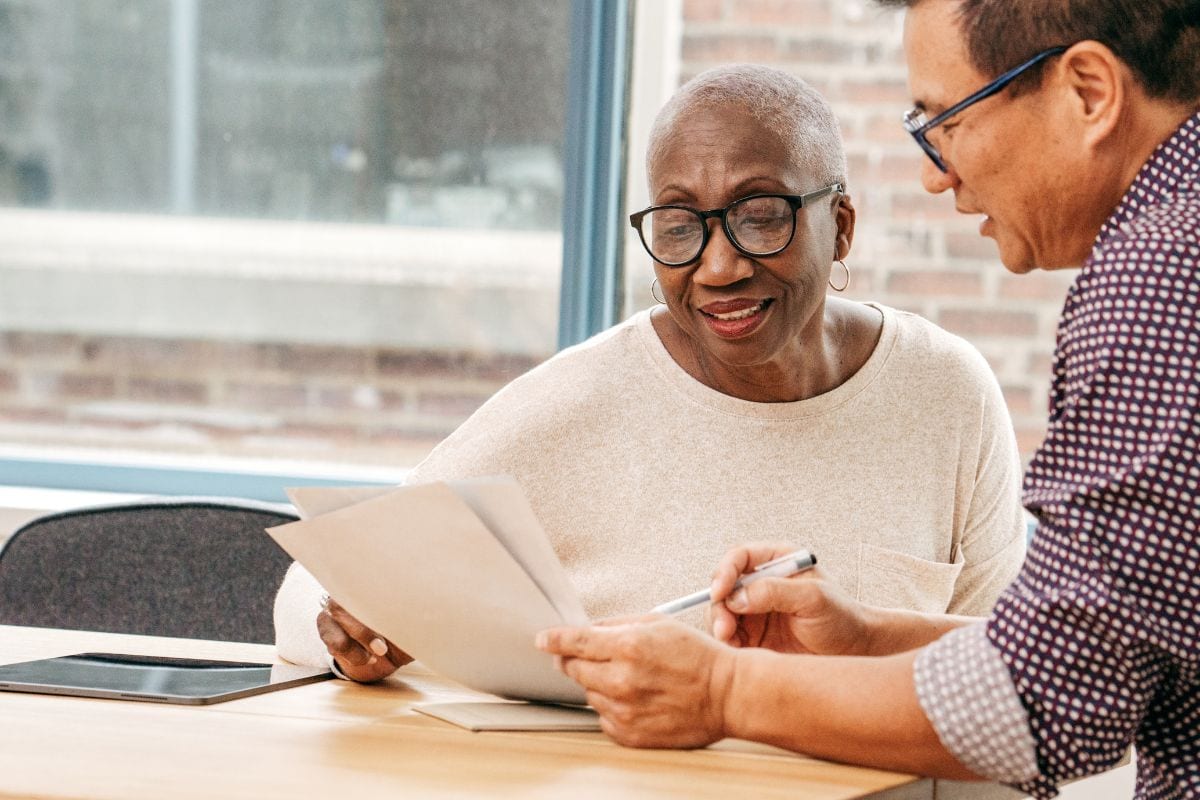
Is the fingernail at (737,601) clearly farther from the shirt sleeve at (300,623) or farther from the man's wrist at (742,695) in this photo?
the shirt sleeve at (300,623)

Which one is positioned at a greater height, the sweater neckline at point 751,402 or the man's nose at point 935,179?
the man's nose at point 935,179

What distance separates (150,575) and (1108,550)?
61.7 inches

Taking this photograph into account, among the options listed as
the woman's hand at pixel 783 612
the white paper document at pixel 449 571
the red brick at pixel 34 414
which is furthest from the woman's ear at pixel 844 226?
the red brick at pixel 34 414

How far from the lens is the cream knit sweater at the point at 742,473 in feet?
5.85

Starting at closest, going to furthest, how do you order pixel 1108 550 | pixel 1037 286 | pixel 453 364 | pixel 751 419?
1. pixel 1108 550
2. pixel 751 419
3. pixel 1037 286
4. pixel 453 364

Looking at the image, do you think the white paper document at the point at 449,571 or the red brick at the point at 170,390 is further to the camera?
the red brick at the point at 170,390

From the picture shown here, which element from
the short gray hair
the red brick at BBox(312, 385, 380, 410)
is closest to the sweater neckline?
the short gray hair

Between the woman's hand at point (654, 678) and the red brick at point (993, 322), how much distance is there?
66.9 inches

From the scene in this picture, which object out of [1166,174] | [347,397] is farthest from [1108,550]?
[347,397]

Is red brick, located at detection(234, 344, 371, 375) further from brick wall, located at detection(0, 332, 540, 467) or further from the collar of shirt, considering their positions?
the collar of shirt

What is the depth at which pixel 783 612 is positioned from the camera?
1384mm

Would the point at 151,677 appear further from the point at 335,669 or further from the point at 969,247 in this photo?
the point at 969,247

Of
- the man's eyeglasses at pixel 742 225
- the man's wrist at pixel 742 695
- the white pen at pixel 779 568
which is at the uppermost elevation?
the man's eyeglasses at pixel 742 225

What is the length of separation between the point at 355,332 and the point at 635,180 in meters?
0.75
